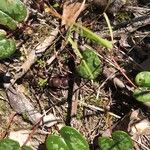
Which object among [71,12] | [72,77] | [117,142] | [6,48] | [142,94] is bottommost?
[117,142]

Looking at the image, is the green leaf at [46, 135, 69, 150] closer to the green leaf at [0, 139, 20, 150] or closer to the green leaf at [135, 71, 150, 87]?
the green leaf at [0, 139, 20, 150]

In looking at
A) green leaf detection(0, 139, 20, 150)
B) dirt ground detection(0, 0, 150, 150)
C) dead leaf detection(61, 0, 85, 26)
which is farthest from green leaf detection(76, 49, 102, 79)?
green leaf detection(0, 139, 20, 150)

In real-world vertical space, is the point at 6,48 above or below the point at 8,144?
above

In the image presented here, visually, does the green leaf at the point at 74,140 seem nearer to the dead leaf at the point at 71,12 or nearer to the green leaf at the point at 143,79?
the green leaf at the point at 143,79

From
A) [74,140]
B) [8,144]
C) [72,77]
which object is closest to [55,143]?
[74,140]

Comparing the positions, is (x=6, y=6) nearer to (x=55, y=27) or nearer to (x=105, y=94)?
(x=55, y=27)

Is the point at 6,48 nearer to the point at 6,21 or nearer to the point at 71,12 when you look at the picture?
the point at 6,21
